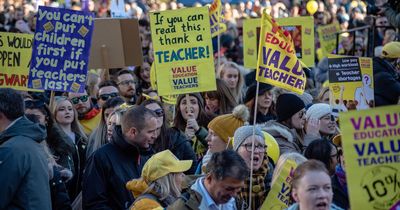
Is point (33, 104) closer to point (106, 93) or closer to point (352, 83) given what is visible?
point (106, 93)

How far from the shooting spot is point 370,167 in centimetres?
645

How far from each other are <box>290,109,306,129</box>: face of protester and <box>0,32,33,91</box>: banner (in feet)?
8.74

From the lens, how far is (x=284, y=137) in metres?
10.2

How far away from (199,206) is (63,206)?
7.47 ft

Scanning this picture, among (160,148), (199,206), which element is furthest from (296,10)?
(199,206)

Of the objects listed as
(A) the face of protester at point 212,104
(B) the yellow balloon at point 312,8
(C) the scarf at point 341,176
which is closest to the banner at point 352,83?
(A) the face of protester at point 212,104

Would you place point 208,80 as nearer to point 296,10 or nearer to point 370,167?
point 370,167

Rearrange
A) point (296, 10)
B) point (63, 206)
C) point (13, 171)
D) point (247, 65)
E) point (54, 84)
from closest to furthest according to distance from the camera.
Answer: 1. point (13, 171)
2. point (63, 206)
3. point (54, 84)
4. point (247, 65)
5. point (296, 10)

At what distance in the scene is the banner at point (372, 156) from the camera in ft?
20.9

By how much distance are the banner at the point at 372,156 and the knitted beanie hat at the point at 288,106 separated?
13.7ft

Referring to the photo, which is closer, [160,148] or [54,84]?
[160,148]

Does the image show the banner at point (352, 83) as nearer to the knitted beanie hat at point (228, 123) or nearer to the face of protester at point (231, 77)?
the knitted beanie hat at point (228, 123)

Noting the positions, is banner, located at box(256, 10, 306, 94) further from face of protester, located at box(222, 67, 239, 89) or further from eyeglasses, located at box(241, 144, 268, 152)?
face of protester, located at box(222, 67, 239, 89)

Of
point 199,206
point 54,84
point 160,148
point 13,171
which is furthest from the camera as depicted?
point 54,84
